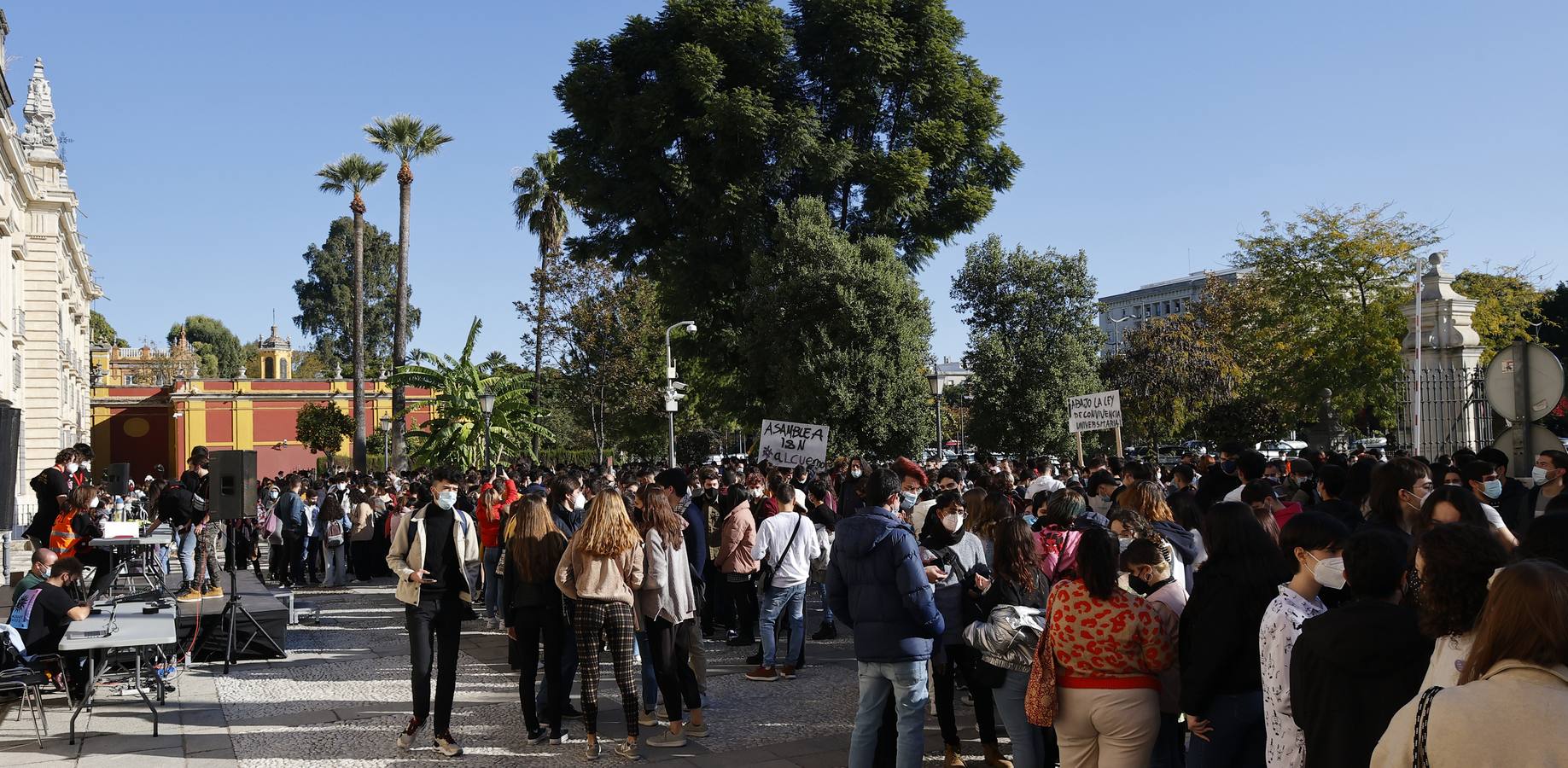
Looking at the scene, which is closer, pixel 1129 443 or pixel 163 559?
pixel 163 559

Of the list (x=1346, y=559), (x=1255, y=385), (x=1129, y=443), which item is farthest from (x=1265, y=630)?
(x=1129, y=443)

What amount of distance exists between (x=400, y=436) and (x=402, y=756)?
3141 cm

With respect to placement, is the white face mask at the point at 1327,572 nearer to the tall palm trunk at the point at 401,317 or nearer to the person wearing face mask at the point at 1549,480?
the person wearing face mask at the point at 1549,480

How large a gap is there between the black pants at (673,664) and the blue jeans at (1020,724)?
2.76 m

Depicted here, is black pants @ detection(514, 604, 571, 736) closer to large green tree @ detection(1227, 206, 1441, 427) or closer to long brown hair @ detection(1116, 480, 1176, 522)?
long brown hair @ detection(1116, 480, 1176, 522)

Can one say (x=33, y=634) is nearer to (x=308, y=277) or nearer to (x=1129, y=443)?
(x=1129, y=443)

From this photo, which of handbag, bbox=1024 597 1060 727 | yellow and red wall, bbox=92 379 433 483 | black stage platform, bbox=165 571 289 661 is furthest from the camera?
yellow and red wall, bbox=92 379 433 483

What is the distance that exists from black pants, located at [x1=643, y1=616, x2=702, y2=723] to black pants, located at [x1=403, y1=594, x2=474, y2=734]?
1.33 m

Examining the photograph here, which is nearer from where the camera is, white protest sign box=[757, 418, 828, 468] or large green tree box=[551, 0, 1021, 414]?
white protest sign box=[757, 418, 828, 468]

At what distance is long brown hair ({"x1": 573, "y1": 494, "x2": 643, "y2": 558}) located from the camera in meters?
7.52

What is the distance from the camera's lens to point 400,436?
124 ft

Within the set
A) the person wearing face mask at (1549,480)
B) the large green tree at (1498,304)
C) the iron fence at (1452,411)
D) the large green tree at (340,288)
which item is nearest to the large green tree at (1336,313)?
the large green tree at (1498,304)

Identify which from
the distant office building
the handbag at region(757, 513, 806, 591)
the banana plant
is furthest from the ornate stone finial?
the distant office building

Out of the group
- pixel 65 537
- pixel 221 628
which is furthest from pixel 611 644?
pixel 65 537
